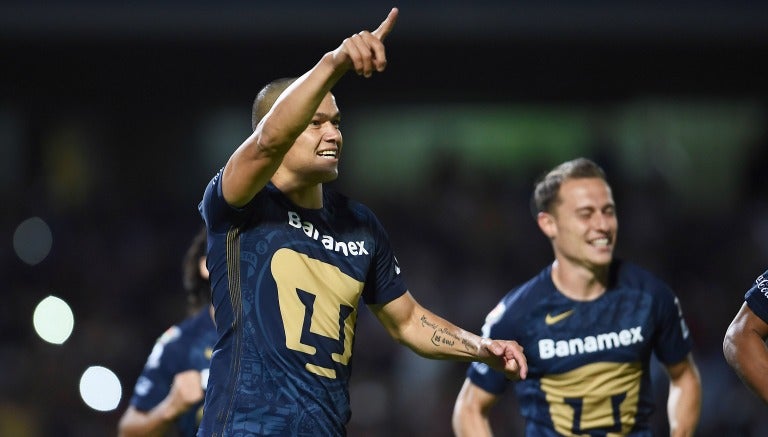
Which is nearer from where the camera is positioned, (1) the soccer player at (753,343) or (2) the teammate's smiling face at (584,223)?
(1) the soccer player at (753,343)

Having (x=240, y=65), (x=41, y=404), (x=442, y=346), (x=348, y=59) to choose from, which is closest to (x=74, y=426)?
(x=41, y=404)

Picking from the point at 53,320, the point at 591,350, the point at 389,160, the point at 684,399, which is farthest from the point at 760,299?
the point at 389,160

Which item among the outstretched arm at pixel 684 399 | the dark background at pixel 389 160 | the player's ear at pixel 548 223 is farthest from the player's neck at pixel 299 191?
the dark background at pixel 389 160

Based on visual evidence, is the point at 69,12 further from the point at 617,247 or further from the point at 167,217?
the point at 617,247

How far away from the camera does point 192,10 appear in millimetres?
11984

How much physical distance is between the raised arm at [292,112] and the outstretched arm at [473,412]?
2157 mm

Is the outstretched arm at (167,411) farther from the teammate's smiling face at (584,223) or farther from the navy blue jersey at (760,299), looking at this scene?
the navy blue jersey at (760,299)

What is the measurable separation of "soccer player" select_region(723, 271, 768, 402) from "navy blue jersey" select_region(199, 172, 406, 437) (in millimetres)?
1536

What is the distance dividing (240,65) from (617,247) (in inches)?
191

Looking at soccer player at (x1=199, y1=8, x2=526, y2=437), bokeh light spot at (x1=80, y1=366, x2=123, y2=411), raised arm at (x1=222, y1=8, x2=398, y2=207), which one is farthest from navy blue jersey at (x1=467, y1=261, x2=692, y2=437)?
bokeh light spot at (x1=80, y1=366, x2=123, y2=411)

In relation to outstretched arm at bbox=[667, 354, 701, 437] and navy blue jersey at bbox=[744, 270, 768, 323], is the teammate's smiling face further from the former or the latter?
navy blue jersey at bbox=[744, 270, 768, 323]

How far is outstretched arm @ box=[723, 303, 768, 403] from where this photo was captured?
439 centimetres

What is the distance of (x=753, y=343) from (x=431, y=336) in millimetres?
1232

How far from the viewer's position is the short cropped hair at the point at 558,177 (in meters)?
5.67
